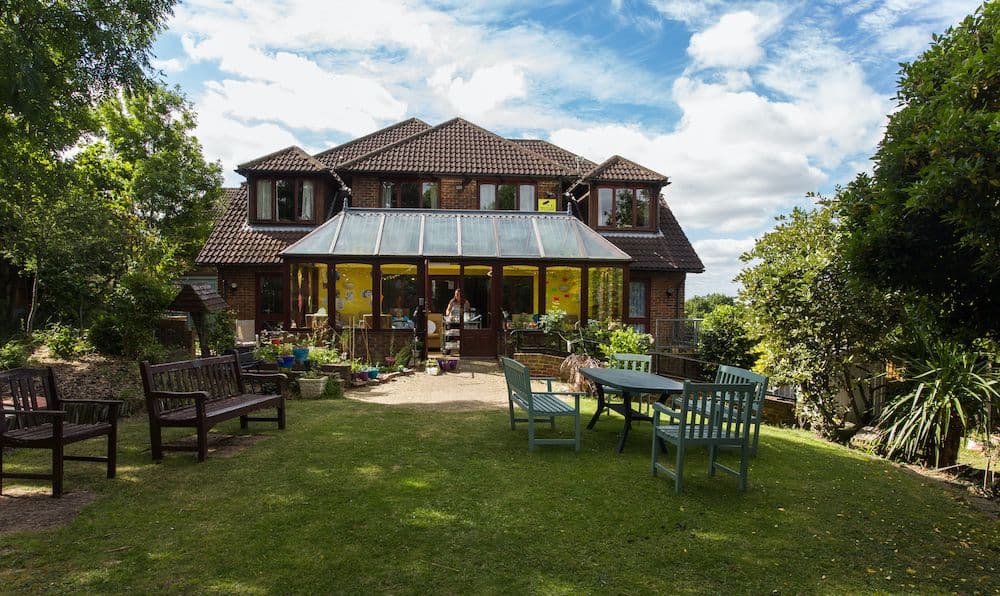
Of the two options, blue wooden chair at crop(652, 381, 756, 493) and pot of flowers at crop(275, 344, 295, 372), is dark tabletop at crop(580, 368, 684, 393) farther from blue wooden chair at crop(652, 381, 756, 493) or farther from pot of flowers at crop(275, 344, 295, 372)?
pot of flowers at crop(275, 344, 295, 372)

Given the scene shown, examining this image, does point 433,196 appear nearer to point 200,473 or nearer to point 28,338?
point 28,338

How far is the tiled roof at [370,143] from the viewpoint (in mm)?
19438

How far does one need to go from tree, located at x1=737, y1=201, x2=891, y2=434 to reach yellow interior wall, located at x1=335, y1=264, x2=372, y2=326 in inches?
489

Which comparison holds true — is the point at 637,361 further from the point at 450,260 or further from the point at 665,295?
the point at 665,295

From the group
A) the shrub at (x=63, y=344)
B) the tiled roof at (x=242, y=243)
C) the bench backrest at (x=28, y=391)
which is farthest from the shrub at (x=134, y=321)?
the tiled roof at (x=242, y=243)

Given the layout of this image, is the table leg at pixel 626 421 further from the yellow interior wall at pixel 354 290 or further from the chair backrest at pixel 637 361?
the yellow interior wall at pixel 354 290

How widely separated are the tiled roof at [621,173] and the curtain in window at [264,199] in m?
10.3

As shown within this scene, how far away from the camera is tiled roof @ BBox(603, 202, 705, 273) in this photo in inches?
687

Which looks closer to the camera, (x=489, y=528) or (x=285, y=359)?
(x=489, y=528)

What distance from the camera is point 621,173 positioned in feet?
59.9

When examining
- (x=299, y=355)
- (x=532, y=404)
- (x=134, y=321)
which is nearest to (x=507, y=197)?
(x=299, y=355)

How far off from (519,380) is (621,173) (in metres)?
13.5

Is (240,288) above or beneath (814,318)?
above

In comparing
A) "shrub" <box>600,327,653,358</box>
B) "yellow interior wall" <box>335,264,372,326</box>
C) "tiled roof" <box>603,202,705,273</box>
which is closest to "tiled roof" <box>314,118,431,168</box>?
"yellow interior wall" <box>335,264,372,326</box>
